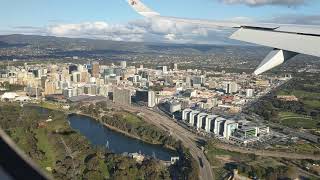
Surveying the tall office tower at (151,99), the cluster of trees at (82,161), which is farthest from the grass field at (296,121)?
the cluster of trees at (82,161)

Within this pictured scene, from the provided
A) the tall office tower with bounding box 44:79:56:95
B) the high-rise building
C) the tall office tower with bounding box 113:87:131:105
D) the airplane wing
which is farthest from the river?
the airplane wing

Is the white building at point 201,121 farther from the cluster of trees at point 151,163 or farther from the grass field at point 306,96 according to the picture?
the grass field at point 306,96

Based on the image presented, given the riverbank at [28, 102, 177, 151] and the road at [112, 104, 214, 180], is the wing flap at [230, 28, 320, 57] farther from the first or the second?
the riverbank at [28, 102, 177, 151]

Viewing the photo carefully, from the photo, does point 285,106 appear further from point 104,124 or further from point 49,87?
point 49,87

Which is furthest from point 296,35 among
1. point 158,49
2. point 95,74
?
point 158,49

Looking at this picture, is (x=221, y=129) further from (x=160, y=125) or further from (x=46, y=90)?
(x=46, y=90)

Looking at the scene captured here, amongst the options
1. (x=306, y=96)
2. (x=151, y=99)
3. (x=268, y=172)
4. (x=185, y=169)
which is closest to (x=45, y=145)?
(x=185, y=169)
